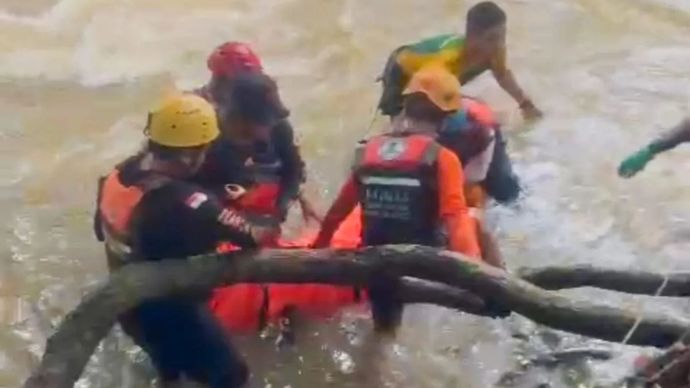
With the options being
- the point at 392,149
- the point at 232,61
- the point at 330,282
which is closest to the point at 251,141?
the point at 232,61

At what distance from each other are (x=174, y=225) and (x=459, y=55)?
8.19 feet

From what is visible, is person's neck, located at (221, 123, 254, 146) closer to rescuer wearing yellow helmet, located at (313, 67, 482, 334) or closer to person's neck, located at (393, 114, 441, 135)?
rescuer wearing yellow helmet, located at (313, 67, 482, 334)

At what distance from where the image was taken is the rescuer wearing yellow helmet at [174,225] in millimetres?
4754

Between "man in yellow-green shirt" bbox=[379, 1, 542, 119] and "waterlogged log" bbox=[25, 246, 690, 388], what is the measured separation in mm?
1667

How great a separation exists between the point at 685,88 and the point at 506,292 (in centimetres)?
549

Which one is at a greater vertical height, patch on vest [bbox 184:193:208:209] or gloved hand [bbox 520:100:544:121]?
patch on vest [bbox 184:193:208:209]

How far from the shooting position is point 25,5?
11430 millimetres

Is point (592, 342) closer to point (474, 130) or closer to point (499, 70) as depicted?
point (474, 130)

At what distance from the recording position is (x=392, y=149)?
207 inches

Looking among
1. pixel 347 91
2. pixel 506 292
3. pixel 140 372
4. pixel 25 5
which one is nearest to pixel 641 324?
pixel 506 292

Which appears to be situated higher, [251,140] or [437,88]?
[437,88]

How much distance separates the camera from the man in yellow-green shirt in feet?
21.5

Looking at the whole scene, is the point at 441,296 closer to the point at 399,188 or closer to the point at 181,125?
the point at 399,188

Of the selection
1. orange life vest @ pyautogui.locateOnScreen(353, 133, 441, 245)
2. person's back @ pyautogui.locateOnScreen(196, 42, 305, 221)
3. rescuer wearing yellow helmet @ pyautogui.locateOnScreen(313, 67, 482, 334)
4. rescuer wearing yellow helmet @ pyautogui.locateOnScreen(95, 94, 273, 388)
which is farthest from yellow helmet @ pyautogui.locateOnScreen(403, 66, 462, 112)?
rescuer wearing yellow helmet @ pyautogui.locateOnScreen(95, 94, 273, 388)
